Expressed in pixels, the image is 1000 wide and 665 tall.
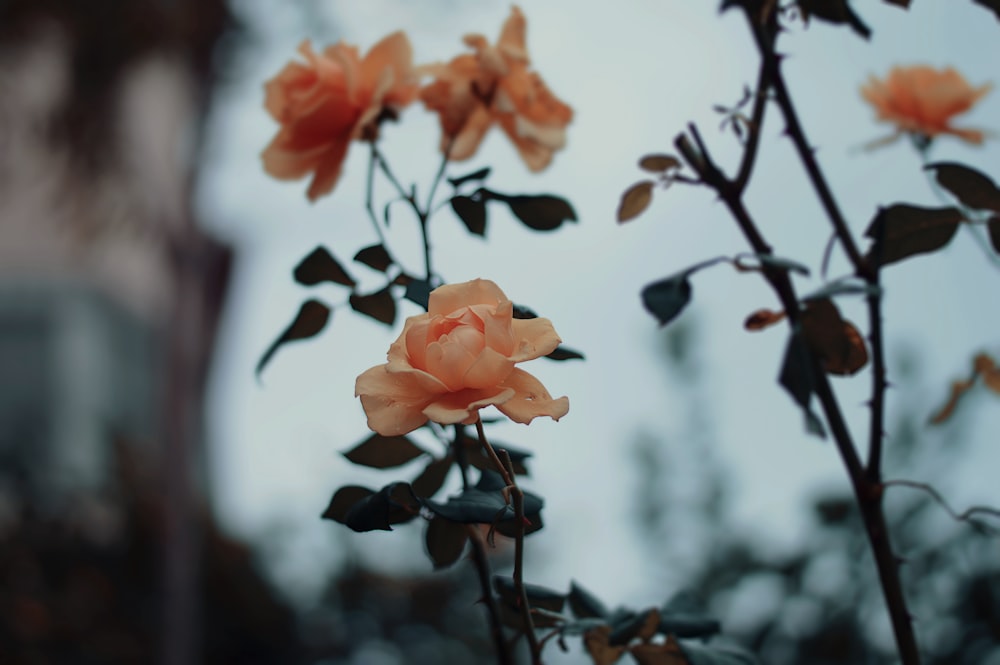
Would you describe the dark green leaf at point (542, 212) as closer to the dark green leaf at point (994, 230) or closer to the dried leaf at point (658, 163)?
the dried leaf at point (658, 163)

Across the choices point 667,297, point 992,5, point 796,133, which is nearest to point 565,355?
point 667,297

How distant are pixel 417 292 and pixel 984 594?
2.55ft

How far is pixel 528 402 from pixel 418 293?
0.28ft

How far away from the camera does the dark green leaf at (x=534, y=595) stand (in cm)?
39

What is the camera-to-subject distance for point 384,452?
0.44 m

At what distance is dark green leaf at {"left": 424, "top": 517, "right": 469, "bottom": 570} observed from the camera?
414 mm

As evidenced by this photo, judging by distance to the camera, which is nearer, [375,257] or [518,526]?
[518,526]

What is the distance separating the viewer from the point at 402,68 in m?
0.53

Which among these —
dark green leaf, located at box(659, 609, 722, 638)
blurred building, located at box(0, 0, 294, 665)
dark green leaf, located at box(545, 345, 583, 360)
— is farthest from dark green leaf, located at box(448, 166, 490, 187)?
blurred building, located at box(0, 0, 294, 665)

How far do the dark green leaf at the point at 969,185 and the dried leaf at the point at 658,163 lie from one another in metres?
0.11

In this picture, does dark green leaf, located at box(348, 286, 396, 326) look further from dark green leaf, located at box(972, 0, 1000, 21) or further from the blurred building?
the blurred building

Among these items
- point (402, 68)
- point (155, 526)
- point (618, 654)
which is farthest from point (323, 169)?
point (155, 526)

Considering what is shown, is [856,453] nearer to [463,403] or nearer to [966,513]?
[966,513]

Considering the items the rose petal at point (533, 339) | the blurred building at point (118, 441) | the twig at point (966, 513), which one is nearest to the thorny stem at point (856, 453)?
the twig at point (966, 513)
